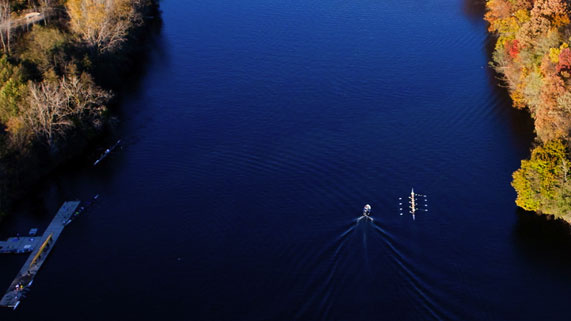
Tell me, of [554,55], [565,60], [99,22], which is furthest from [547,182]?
[99,22]

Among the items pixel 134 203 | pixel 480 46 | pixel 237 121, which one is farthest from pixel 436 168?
pixel 480 46

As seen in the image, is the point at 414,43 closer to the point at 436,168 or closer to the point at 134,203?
the point at 436,168

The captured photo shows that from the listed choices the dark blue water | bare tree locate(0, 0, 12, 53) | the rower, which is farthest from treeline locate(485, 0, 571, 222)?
bare tree locate(0, 0, 12, 53)

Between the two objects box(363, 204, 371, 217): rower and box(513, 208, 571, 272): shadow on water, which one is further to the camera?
box(363, 204, 371, 217): rower

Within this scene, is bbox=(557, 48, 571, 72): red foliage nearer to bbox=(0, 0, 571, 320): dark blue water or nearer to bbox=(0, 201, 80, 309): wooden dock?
bbox=(0, 0, 571, 320): dark blue water

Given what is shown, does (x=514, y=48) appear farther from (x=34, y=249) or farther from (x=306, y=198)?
(x=34, y=249)

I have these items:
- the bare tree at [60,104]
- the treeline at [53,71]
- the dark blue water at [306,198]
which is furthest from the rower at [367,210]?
the bare tree at [60,104]

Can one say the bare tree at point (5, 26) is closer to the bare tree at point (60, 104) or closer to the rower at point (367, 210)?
the bare tree at point (60, 104)
